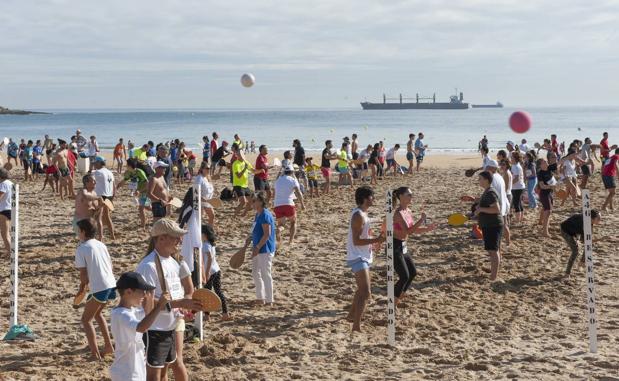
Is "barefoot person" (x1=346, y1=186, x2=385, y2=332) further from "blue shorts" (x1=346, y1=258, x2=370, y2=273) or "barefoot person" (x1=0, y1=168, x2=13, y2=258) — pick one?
"barefoot person" (x1=0, y1=168, x2=13, y2=258)

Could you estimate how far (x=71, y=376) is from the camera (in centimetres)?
595

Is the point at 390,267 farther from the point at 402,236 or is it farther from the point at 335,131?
the point at 335,131

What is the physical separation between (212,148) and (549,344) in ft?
59.8

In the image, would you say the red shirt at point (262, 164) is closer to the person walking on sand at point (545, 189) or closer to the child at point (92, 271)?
the person walking on sand at point (545, 189)

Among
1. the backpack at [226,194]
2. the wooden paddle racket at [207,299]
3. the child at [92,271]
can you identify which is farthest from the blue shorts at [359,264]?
the backpack at [226,194]

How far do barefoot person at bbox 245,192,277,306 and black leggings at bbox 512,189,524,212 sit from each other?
639cm

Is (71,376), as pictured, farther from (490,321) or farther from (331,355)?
(490,321)

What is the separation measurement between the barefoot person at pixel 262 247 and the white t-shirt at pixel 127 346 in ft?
11.5

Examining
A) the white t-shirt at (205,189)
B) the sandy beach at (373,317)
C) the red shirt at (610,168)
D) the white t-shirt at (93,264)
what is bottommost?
the sandy beach at (373,317)

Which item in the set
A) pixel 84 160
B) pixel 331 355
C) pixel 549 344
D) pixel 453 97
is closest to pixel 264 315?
pixel 331 355

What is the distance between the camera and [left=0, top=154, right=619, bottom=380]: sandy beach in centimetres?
625

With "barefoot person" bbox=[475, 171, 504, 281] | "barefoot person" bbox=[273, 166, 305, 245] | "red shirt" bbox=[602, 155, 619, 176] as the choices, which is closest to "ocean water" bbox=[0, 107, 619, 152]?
"red shirt" bbox=[602, 155, 619, 176]

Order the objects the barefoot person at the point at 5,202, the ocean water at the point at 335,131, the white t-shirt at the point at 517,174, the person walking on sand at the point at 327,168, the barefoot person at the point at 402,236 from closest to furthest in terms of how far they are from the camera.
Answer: the barefoot person at the point at 402,236 → the barefoot person at the point at 5,202 → the white t-shirt at the point at 517,174 → the person walking on sand at the point at 327,168 → the ocean water at the point at 335,131

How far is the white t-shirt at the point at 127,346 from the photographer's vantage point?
14.0 ft
